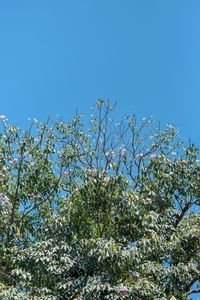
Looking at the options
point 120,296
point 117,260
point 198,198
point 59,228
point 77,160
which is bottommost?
point 120,296

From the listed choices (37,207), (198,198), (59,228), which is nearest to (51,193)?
(37,207)

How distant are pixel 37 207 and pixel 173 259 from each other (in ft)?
7.72

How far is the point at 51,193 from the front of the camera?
25.8ft

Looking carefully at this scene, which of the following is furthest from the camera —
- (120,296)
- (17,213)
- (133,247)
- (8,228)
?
(17,213)

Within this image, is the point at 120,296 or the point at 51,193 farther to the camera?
the point at 51,193

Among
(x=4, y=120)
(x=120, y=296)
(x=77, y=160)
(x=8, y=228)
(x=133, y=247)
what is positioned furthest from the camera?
(x=77, y=160)

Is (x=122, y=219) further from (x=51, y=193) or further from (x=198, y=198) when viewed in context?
(x=198, y=198)

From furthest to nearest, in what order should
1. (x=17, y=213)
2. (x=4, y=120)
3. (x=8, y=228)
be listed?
(x=4, y=120), (x=17, y=213), (x=8, y=228)

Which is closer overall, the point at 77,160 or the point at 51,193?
the point at 51,193

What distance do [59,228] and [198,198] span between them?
11.3 feet

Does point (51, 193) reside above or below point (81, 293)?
above

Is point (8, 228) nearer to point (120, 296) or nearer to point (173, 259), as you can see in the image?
point (120, 296)

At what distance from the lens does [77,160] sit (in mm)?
9188

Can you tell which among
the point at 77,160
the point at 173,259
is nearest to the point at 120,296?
the point at 173,259
